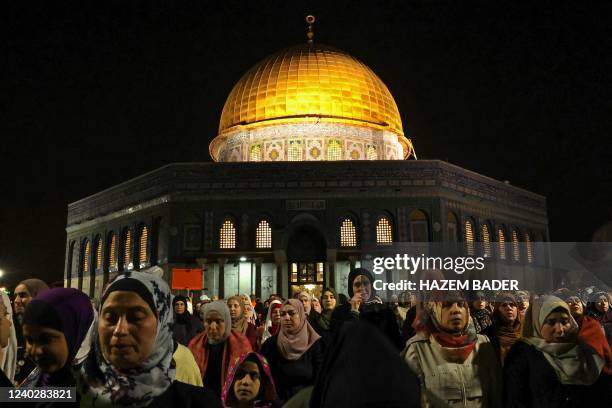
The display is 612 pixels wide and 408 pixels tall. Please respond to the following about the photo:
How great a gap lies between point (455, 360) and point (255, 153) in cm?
3145

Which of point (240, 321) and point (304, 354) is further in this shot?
point (240, 321)

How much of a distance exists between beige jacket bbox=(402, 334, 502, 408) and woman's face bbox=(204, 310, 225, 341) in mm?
1766

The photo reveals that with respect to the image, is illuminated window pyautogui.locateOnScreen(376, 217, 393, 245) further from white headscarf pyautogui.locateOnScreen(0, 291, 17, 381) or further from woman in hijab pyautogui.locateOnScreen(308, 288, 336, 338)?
white headscarf pyautogui.locateOnScreen(0, 291, 17, 381)

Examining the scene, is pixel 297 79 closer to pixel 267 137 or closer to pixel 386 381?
pixel 267 137

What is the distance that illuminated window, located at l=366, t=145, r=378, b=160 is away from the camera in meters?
35.5

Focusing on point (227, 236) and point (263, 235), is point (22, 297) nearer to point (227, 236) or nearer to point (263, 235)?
point (263, 235)

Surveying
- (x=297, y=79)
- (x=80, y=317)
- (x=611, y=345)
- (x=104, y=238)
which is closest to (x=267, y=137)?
(x=297, y=79)

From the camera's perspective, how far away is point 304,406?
2537 millimetres

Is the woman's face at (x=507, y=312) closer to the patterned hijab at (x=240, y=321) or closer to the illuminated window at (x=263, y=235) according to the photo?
the patterned hijab at (x=240, y=321)

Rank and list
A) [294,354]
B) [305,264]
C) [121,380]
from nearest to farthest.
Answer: [121,380] → [294,354] → [305,264]

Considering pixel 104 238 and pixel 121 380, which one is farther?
pixel 104 238

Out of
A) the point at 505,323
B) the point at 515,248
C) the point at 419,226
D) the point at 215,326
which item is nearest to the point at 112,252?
the point at 419,226

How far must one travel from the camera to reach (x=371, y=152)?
35.7 meters

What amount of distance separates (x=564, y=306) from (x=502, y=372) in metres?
0.81
